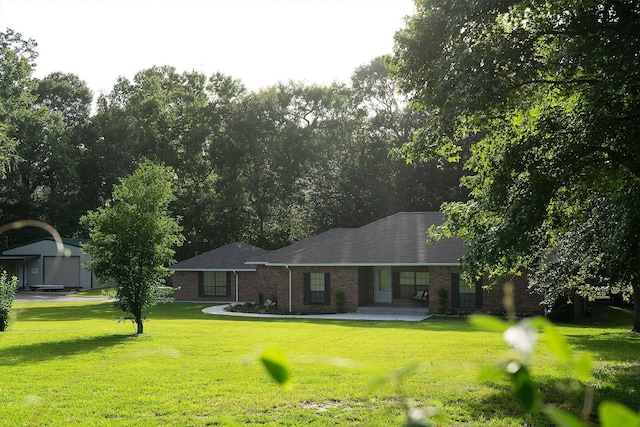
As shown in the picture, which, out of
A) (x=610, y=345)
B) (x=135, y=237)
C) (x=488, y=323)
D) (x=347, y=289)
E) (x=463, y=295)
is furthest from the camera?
(x=347, y=289)

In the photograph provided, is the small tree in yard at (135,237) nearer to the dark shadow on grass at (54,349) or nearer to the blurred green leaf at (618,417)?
the dark shadow on grass at (54,349)

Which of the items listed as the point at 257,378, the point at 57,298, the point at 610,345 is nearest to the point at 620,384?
the point at 257,378

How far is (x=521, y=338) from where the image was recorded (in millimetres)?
642

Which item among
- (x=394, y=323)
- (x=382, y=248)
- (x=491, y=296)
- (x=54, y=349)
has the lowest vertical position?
(x=394, y=323)

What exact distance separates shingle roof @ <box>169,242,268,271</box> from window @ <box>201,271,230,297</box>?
1.94ft

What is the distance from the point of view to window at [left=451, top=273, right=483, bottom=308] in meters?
28.2

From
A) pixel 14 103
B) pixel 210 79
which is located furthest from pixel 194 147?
pixel 14 103

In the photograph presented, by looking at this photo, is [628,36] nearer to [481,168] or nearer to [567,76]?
[567,76]

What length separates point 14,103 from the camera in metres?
37.1

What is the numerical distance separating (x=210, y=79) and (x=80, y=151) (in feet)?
52.8

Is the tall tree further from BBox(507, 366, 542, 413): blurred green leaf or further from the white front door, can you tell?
BBox(507, 366, 542, 413): blurred green leaf

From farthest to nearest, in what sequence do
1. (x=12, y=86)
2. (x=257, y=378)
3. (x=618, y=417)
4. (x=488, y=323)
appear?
(x=12, y=86) → (x=257, y=378) → (x=488, y=323) → (x=618, y=417)

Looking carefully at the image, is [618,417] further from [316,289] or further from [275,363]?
[316,289]

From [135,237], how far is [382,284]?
609 inches
